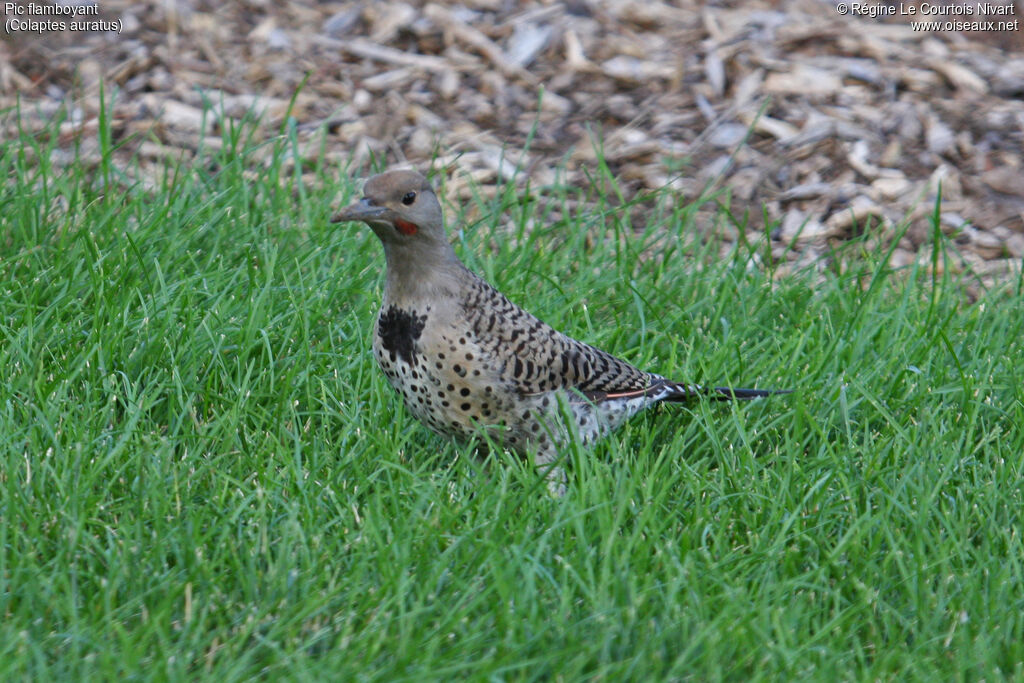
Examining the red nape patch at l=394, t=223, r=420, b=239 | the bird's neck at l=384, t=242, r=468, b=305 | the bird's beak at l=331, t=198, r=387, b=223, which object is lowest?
the bird's neck at l=384, t=242, r=468, b=305

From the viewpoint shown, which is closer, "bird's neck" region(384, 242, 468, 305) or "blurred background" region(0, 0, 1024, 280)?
"bird's neck" region(384, 242, 468, 305)

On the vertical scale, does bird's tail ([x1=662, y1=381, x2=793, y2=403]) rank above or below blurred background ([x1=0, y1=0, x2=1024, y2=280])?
below

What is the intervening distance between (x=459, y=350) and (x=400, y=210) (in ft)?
1.64

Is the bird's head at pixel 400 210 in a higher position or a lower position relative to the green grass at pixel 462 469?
higher

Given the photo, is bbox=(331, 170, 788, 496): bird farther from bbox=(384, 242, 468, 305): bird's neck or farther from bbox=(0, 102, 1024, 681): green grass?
bbox=(0, 102, 1024, 681): green grass

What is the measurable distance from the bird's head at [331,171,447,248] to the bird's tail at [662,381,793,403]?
1077 mm

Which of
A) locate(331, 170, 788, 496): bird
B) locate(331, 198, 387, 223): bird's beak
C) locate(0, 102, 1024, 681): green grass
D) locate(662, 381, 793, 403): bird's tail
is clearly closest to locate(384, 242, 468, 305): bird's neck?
locate(331, 170, 788, 496): bird

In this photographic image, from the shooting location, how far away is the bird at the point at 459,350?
425 cm

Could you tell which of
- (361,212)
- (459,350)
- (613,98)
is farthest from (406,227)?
(613,98)

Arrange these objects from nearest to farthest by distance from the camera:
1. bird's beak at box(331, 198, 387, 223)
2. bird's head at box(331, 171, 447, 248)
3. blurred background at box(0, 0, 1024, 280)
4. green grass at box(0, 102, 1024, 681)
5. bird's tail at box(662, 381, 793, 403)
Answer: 1. green grass at box(0, 102, 1024, 681)
2. bird's beak at box(331, 198, 387, 223)
3. bird's head at box(331, 171, 447, 248)
4. bird's tail at box(662, 381, 793, 403)
5. blurred background at box(0, 0, 1024, 280)

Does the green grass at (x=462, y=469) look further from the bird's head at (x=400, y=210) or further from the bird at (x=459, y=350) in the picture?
the bird's head at (x=400, y=210)

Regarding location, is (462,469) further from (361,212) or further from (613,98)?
(613,98)

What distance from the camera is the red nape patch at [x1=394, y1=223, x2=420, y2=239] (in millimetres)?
4211

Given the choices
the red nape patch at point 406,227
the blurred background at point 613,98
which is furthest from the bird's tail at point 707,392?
the blurred background at point 613,98
